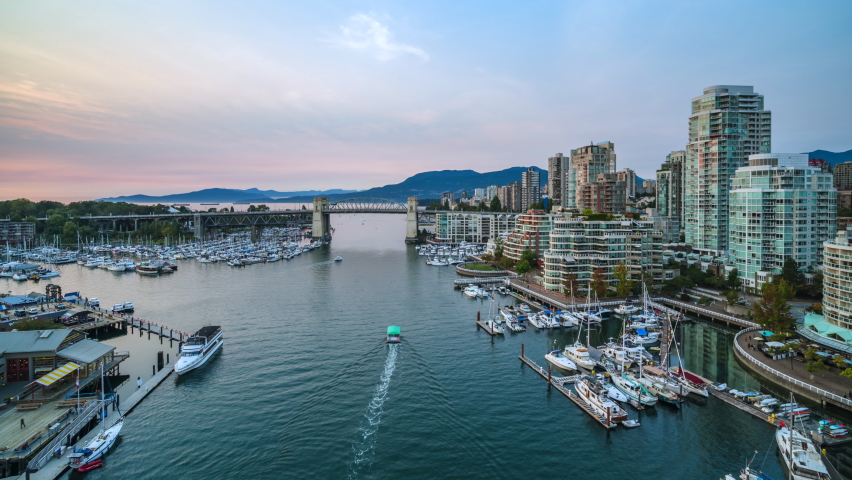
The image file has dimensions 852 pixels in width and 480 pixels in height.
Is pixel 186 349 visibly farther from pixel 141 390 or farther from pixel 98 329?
pixel 98 329

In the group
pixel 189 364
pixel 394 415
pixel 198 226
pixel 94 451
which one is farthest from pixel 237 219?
pixel 394 415

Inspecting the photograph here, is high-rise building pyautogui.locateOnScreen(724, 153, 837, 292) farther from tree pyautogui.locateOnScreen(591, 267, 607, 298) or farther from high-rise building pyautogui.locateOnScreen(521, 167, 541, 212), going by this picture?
high-rise building pyautogui.locateOnScreen(521, 167, 541, 212)

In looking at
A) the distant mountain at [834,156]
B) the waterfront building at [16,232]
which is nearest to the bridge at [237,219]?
the waterfront building at [16,232]

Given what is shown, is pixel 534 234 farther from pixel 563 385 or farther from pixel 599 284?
pixel 563 385

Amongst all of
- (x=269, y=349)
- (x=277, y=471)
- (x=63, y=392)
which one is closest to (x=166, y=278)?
(x=269, y=349)

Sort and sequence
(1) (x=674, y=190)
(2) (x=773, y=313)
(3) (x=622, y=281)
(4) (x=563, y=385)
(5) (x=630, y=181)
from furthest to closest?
(5) (x=630, y=181) < (1) (x=674, y=190) < (3) (x=622, y=281) < (2) (x=773, y=313) < (4) (x=563, y=385)

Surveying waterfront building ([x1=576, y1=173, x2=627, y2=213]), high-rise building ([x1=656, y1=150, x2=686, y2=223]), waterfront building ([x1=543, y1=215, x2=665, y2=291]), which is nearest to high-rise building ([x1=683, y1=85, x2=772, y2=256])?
waterfront building ([x1=543, y1=215, x2=665, y2=291])
